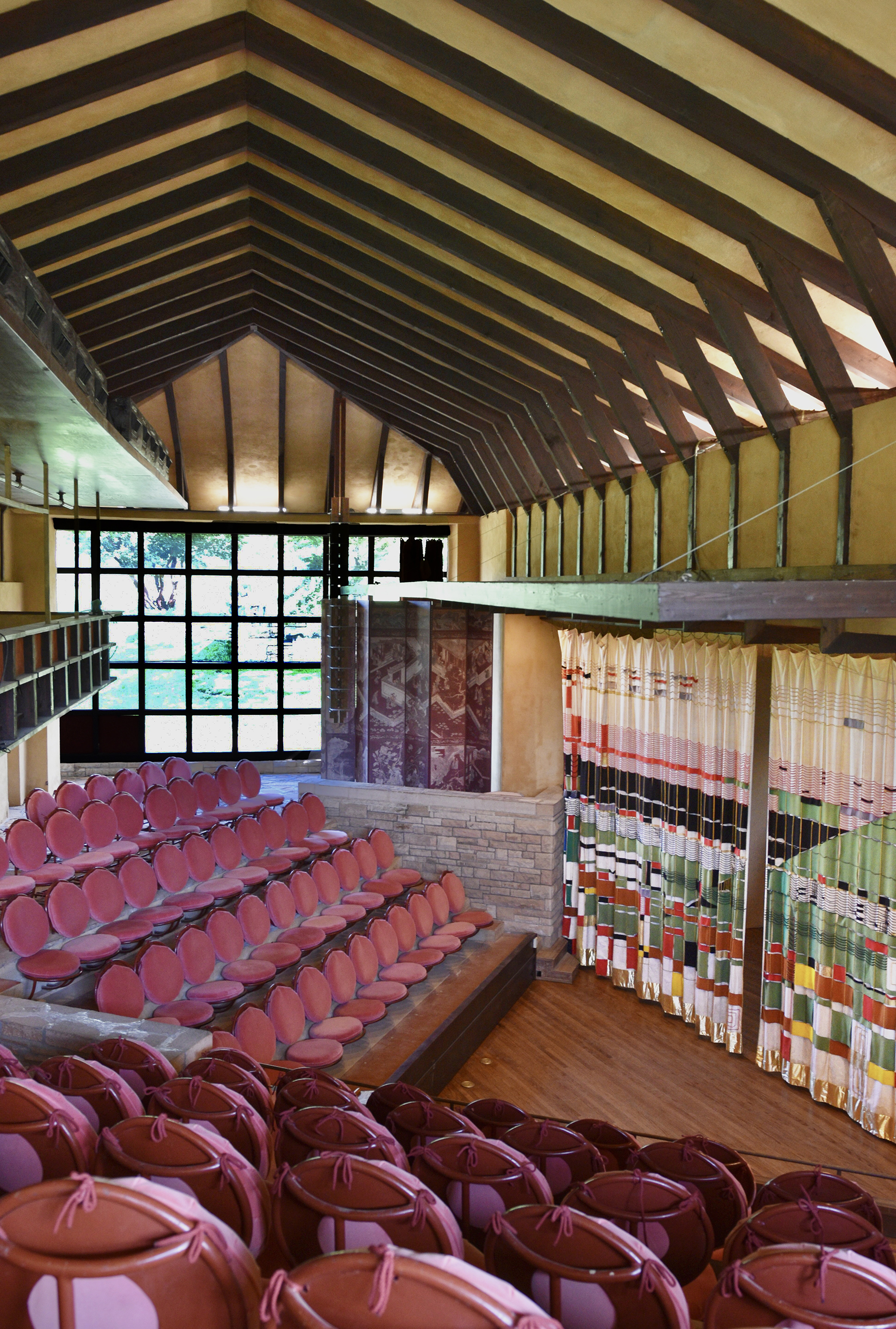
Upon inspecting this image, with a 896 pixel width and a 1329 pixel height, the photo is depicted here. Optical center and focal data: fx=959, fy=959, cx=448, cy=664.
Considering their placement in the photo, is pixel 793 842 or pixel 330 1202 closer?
pixel 330 1202

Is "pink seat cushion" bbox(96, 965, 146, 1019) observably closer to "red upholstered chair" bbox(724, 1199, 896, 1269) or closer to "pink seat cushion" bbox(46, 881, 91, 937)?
"pink seat cushion" bbox(46, 881, 91, 937)

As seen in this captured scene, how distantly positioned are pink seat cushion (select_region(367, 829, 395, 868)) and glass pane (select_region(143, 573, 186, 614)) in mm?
6630

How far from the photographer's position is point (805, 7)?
12.0 feet

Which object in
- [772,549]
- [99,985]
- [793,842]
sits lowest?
[99,985]

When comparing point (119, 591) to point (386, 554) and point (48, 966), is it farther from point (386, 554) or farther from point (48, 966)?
point (48, 966)

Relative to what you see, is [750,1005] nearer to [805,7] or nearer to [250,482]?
[805,7]

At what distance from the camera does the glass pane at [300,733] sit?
657 inches

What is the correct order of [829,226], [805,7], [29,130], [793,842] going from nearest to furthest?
1. [805,7]
2. [829,226]
3. [29,130]
4. [793,842]

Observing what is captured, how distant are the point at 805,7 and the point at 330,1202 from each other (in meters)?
4.45

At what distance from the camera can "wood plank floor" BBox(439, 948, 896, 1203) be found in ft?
23.1

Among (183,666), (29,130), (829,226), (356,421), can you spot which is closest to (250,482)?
(356,421)

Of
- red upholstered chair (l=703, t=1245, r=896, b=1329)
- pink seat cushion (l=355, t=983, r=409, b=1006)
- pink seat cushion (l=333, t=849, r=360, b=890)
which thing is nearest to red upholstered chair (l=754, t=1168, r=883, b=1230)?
red upholstered chair (l=703, t=1245, r=896, b=1329)

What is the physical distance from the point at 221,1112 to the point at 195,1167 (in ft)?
3.00

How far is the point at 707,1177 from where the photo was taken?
163 inches
